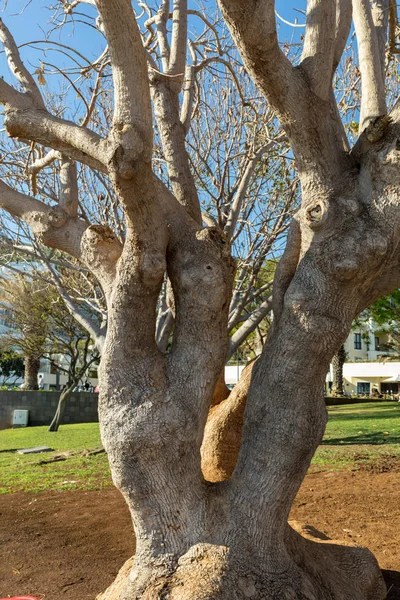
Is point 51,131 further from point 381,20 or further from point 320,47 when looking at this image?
point 381,20

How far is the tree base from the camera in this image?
9.12ft

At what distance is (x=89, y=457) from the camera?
10812 mm

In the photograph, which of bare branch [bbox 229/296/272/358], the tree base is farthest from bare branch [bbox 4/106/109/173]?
bare branch [bbox 229/296/272/358]

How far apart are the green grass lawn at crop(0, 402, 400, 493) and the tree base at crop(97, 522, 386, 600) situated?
473 centimetres

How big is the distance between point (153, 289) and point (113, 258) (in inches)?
16.9

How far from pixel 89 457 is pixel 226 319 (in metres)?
8.37

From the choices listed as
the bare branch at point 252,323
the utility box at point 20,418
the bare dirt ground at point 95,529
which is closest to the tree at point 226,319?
the bare dirt ground at point 95,529

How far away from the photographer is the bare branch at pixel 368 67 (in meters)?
4.04

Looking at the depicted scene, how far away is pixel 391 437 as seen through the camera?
40.0 ft

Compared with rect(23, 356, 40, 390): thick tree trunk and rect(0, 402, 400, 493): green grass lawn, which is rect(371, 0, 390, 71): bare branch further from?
rect(23, 356, 40, 390): thick tree trunk

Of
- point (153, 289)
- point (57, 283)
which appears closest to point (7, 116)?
point (153, 289)

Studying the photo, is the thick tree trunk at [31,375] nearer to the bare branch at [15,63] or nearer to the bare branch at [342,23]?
the bare branch at [15,63]

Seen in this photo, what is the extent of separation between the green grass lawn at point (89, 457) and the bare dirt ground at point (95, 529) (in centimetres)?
92

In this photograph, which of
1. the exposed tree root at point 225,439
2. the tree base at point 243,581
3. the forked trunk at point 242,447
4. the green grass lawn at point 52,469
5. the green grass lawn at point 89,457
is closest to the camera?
the tree base at point 243,581
